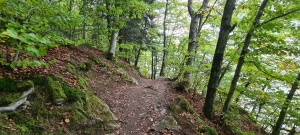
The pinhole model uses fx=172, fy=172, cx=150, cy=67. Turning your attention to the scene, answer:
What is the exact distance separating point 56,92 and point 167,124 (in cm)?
312

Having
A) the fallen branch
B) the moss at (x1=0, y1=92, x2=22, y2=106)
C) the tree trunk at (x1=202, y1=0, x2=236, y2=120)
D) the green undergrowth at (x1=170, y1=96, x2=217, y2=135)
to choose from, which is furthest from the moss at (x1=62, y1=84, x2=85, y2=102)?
the tree trunk at (x1=202, y1=0, x2=236, y2=120)

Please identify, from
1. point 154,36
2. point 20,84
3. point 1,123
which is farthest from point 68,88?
point 154,36

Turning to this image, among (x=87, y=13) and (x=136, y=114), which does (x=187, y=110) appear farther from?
(x=87, y=13)

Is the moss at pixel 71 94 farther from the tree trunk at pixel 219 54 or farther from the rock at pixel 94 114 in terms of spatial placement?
the tree trunk at pixel 219 54

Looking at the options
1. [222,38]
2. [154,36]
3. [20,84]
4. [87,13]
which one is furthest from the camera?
[154,36]

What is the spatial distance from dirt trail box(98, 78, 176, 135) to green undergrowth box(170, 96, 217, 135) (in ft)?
1.15

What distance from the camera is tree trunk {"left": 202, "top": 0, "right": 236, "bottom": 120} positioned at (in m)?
5.88

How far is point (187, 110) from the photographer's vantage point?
6.31 meters

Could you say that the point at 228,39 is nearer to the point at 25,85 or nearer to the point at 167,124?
the point at 167,124

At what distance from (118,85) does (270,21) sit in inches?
255

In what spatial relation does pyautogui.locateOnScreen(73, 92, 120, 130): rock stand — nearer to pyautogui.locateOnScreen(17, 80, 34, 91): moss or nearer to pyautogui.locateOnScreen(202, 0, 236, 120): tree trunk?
pyautogui.locateOnScreen(17, 80, 34, 91): moss

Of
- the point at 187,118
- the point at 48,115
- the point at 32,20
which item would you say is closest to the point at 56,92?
the point at 48,115

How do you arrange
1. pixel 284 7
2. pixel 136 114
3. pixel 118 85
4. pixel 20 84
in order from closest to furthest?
pixel 20 84
pixel 284 7
pixel 136 114
pixel 118 85

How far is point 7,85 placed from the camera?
10.5ft
